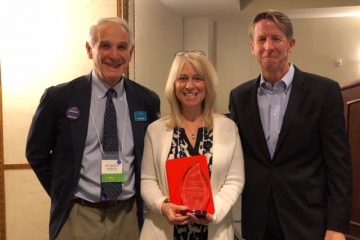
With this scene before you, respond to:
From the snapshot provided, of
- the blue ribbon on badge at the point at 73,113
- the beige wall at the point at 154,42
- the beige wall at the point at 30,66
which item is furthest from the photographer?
the beige wall at the point at 154,42

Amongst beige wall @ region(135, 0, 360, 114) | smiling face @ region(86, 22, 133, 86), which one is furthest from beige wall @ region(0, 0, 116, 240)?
beige wall @ region(135, 0, 360, 114)

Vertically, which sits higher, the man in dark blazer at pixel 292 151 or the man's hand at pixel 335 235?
the man in dark blazer at pixel 292 151

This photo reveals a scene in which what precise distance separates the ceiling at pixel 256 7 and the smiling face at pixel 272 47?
3546 mm

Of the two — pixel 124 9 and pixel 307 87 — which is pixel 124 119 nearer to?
pixel 307 87

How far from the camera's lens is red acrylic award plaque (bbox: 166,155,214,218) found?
168cm

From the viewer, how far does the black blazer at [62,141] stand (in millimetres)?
1854

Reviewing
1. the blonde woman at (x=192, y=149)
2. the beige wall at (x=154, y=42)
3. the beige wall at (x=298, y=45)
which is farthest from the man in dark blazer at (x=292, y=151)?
the beige wall at (x=298, y=45)

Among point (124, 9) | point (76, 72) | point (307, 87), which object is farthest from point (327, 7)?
point (307, 87)

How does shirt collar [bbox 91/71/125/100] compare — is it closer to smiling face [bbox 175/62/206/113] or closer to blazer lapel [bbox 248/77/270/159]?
smiling face [bbox 175/62/206/113]

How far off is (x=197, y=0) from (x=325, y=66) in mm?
2648

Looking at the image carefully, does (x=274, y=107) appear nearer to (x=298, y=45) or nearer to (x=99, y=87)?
(x=99, y=87)

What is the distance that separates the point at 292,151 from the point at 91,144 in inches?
35.3

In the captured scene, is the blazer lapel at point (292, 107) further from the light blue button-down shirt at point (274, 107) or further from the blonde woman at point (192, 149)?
the blonde woman at point (192, 149)

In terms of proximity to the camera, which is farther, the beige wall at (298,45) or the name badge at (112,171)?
the beige wall at (298,45)
